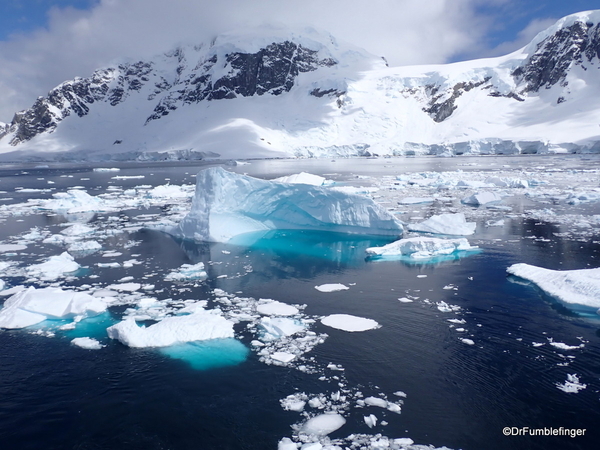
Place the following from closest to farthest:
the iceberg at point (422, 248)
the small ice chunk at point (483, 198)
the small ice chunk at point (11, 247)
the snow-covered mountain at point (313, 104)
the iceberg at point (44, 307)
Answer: the iceberg at point (44, 307)
the iceberg at point (422, 248)
the small ice chunk at point (11, 247)
the small ice chunk at point (483, 198)
the snow-covered mountain at point (313, 104)

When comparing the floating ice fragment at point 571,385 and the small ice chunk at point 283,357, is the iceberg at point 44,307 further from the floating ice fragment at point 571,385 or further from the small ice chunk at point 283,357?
the floating ice fragment at point 571,385

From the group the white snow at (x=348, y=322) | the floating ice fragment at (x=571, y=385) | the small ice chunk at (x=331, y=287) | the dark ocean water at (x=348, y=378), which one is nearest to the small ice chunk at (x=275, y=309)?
the dark ocean water at (x=348, y=378)

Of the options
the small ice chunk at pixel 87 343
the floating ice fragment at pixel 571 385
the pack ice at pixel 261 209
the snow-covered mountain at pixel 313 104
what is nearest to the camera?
A: the floating ice fragment at pixel 571 385

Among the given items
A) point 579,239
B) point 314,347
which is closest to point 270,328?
point 314,347

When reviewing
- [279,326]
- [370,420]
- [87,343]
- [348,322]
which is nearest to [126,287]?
[87,343]

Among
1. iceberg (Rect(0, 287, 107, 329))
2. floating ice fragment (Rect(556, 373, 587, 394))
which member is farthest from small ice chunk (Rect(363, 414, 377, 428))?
iceberg (Rect(0, 287, 107, 329))

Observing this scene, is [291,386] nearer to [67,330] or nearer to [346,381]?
[346,381]

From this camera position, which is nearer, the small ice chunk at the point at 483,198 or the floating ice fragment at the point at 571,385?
the floating ice fragment at the point at 571,385

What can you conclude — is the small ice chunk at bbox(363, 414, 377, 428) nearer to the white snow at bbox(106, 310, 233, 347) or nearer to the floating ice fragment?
the floating ice fragment
